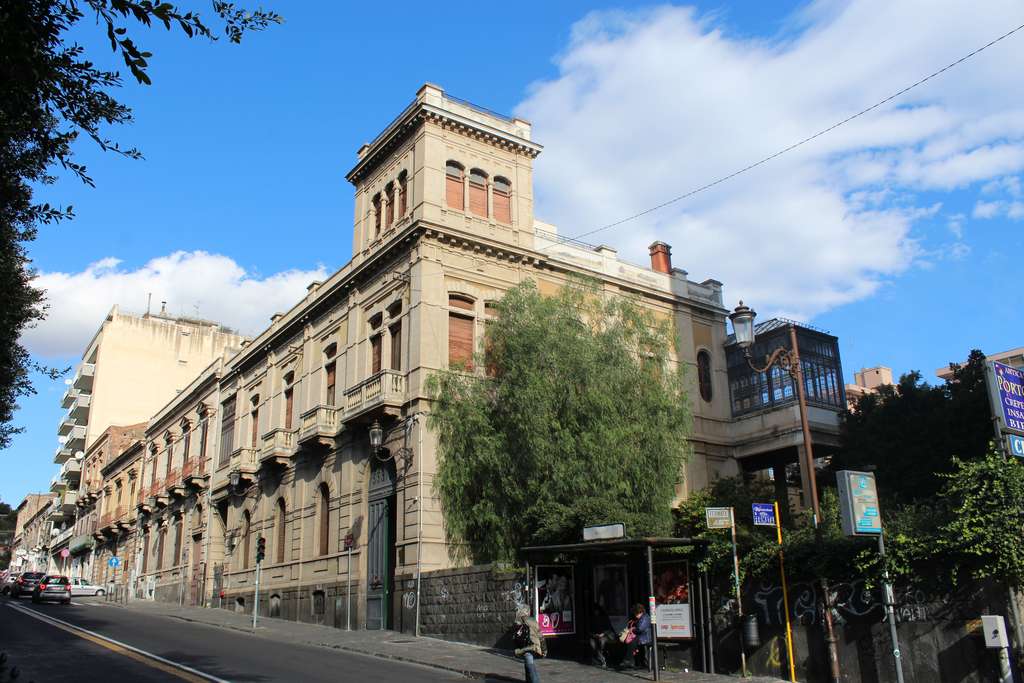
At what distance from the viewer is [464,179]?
1142 inches

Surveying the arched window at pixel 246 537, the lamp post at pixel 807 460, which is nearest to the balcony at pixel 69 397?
the arched window at pixel 246 537

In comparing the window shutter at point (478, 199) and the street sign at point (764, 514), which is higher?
the window shutter at point (478, 199)

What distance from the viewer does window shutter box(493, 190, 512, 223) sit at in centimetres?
2975

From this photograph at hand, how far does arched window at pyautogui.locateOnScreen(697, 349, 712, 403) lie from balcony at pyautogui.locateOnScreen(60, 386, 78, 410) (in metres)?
58.7

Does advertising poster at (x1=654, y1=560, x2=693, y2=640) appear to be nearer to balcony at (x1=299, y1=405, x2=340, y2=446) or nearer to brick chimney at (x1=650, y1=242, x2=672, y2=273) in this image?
balcony at (x1=299, y1=405, x2=340, y2=446)

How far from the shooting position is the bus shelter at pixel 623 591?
53.5 feet

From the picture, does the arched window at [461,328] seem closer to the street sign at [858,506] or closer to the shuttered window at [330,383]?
the shuttered window at [330,383]

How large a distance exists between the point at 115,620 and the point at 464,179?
17.8 metres

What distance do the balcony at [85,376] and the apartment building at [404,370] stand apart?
37008mm

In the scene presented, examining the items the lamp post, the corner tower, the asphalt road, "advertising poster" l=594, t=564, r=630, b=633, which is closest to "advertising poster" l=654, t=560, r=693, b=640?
"advertising poster" l=594, t=564, r=630, b=633

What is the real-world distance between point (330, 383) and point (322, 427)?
3.31 m

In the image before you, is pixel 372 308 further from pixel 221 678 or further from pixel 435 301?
pixel 221 678

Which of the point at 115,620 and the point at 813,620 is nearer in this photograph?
the point at 813,620

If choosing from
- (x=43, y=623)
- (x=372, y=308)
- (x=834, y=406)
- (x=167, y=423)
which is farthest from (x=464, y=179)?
(x=167, y=423)
